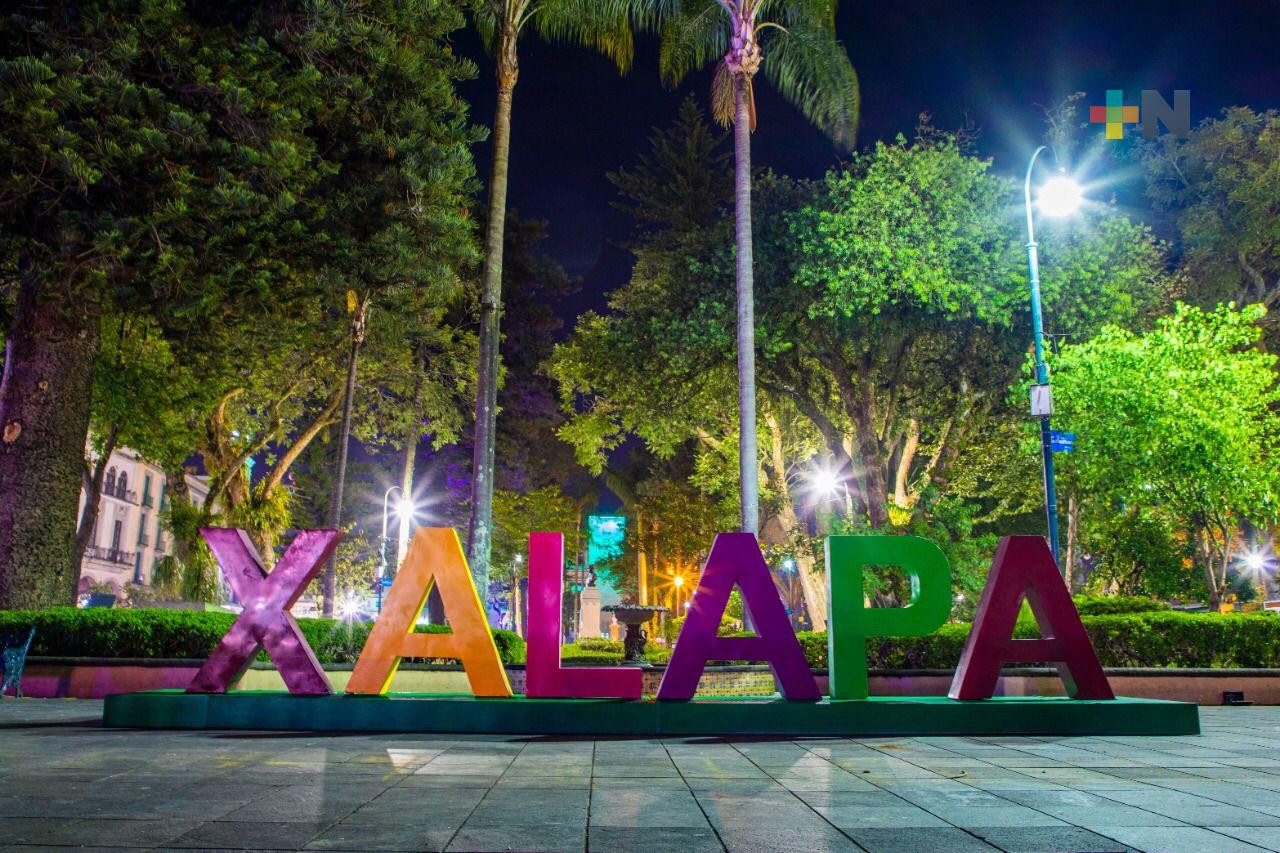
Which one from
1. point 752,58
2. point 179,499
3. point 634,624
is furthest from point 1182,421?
point 179,499

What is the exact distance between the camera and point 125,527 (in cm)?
6888

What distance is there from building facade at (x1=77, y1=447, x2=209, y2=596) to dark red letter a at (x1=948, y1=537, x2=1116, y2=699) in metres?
60.1

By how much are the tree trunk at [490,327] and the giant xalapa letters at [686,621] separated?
6.52 meters

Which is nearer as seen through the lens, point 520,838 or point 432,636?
point 520,838

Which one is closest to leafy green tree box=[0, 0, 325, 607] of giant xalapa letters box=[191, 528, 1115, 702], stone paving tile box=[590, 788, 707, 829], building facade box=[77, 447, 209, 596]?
giant xalapa letters box=[191, 528, 1115, 702]

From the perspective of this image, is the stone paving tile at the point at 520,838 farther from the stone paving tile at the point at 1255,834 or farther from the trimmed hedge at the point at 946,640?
the trimmed hedge at the point at 946,640

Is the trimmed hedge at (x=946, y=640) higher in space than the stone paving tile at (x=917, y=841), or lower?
higher

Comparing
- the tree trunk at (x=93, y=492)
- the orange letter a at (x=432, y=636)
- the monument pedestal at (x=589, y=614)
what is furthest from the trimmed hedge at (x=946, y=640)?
the monument pedestal at (x=589, y=614)

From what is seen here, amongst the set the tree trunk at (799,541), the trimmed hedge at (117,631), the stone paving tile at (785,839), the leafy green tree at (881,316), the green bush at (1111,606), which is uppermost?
the leafy green tree at (881,316)

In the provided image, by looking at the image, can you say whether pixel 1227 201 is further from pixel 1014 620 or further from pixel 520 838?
pixel 520 838

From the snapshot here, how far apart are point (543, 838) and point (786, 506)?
1066 inches

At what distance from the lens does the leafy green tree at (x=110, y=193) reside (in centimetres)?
1484

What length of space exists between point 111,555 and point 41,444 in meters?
55.8
